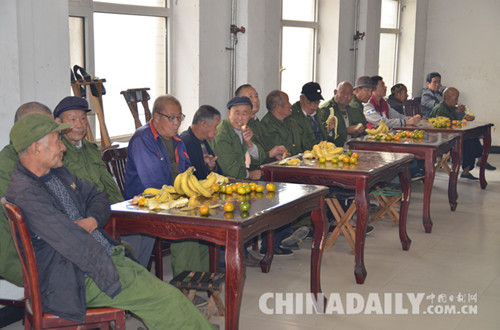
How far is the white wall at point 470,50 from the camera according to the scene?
1206 centimetres

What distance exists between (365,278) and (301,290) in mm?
570

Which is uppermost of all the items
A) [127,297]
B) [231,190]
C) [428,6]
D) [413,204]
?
[428,6]

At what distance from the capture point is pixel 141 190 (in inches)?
172

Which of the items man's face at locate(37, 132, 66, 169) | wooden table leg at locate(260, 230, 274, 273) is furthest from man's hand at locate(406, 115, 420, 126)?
man's face at locate(37, 132, 66, 169)

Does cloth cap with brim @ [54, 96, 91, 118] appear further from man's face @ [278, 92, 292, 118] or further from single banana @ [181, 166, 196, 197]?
man's face @ [278, 92, 292, 118]

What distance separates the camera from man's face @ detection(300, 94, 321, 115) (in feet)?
22.0

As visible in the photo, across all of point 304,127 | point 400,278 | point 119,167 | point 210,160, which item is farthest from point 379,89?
point 119,167

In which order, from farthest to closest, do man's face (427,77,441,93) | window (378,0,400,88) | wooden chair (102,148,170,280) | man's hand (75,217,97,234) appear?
1. window (378,0,400,88)
2. man's face (427,77,441,93)
3. wooden chair (102,148,170,280)
4. man's hand (75,217,97,234)

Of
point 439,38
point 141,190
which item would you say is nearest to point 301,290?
point 141,190

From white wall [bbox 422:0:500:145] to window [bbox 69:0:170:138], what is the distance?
292 inches

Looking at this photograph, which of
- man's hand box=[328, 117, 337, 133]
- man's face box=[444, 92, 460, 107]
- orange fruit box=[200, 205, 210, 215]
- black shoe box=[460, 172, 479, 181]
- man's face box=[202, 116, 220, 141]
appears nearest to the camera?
orange fruit box=[200, 205, 210, 215]

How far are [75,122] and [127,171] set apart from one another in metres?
0.62

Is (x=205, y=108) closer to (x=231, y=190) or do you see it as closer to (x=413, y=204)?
A: (x=231, y=190)

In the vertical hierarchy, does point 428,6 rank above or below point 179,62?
above
